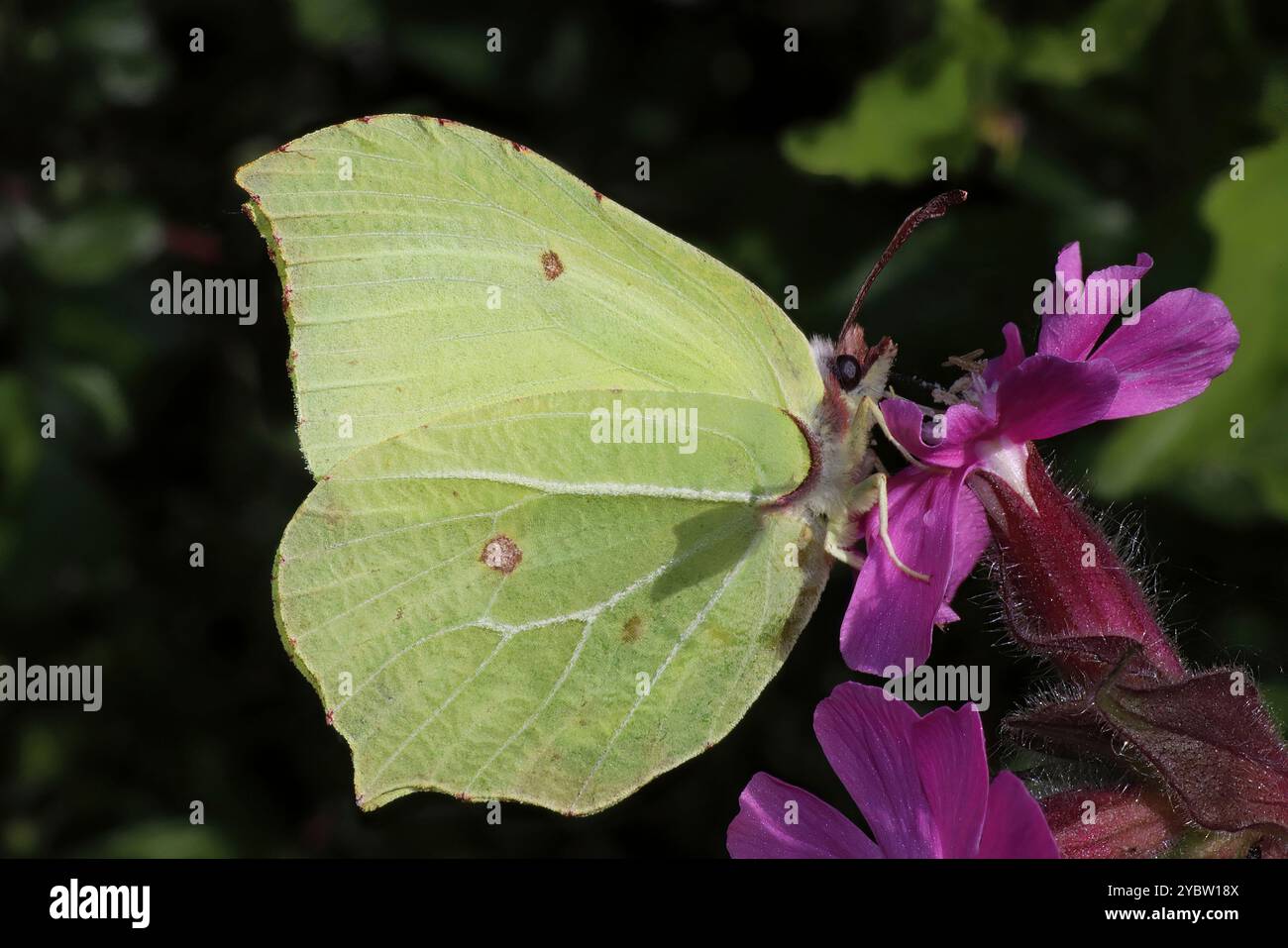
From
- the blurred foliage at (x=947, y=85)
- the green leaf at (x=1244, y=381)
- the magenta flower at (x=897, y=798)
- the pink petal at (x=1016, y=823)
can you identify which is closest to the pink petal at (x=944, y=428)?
the magenta flower at (x=897, y=798)

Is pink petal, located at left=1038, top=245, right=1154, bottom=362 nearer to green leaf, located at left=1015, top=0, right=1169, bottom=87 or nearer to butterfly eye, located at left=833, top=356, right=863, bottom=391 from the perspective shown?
butterfly eye, located at left=833, top=356, right=863, bottom=391

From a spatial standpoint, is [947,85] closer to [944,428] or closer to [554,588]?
[944,428]

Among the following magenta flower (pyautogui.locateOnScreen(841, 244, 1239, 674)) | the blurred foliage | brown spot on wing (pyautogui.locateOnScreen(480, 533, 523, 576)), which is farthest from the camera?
the blurred foliage

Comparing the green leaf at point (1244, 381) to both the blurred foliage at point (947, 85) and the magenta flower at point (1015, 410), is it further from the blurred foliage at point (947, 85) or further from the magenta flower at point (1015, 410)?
the magenta flower at point (1015, 410)

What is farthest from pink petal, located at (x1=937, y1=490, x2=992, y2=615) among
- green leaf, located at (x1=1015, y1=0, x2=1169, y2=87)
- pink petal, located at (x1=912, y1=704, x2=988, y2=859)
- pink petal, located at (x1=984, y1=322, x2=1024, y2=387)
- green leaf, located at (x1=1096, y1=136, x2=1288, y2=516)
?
green leaf, located at (x1=1015, y1=0, x2=1169, y2=87)
